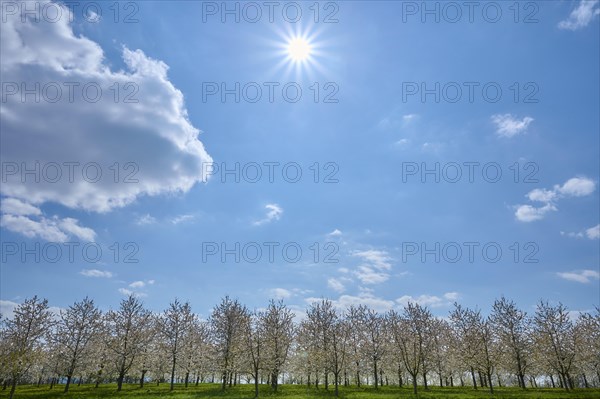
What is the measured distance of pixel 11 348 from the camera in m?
52.7

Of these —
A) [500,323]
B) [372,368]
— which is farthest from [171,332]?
[500,323]

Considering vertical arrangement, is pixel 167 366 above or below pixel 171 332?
below

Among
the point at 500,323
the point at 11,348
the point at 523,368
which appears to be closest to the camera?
the point at 11,348

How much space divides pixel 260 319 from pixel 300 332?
44.2 feet

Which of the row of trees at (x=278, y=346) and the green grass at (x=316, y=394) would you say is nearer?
the green grass at (x=316, y=394)

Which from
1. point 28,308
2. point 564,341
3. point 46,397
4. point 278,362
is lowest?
point 46,397

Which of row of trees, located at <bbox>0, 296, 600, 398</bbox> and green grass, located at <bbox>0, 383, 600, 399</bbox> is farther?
row of trees, located at <bbox>0, 296, 600, 398</bbox>

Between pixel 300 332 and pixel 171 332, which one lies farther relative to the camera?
pixel 300 332

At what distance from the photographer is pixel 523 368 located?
57031 mm

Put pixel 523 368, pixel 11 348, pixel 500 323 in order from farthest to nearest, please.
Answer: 1. pixel 500 323
2. pixel 523 368
3. pixel 11 348

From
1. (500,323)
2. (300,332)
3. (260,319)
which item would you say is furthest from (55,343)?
(500,323)

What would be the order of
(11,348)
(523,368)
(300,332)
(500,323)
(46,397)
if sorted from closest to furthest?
(46,397)
(11,348)
(523,368)
(500,323)
(300,332)

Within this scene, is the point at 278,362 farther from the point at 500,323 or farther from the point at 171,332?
the point at 500,323

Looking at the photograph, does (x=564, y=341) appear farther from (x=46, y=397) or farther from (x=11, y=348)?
(x=11, y=348)
